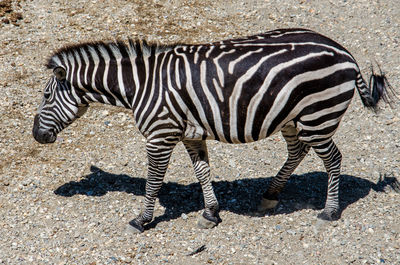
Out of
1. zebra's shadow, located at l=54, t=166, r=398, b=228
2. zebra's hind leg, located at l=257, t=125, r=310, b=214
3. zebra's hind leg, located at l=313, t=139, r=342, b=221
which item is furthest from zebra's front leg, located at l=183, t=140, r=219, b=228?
zebra's hind leg, located at l=313, t=139, r=342, b=221

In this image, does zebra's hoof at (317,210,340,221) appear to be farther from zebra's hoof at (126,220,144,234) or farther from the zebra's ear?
the zebra's ear

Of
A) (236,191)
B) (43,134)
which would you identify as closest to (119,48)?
(43,134)

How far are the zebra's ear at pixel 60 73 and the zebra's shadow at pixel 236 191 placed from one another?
84.3 inches

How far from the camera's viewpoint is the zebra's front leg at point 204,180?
713 centimetres

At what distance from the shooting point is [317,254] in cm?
656

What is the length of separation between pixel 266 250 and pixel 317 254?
2.33ft

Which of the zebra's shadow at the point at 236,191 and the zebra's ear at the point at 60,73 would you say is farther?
the zebra's shadow at the point at 236,191

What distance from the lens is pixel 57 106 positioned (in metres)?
6.98

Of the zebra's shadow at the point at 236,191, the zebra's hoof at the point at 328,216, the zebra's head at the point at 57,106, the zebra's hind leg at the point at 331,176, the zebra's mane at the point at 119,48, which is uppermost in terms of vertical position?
the zebra's mane at the point at 119,48

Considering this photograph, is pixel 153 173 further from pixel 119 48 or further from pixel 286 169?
pixel 286 169

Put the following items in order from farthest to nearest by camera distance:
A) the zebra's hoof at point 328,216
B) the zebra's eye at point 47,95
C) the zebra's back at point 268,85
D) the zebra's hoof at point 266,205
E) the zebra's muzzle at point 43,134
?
the zebra's hoof at point 266,205 → the zebra's muzzle at point 43,134 → the zebra's hoof at point 328,216 → the zebra's eye at point 47,95 → the zebra's back at point 268,85

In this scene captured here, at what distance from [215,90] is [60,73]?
2.28 metres

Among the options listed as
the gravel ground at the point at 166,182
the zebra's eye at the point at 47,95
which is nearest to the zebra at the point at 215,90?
the zebra's eye at the point at 47,95

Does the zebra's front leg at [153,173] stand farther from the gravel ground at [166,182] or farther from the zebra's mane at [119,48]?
the zebra's mane at [119,48]
